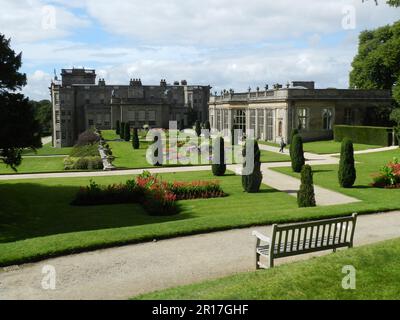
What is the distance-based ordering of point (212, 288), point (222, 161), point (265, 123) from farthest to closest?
1. point (265, 123)
2. point (222, 161)
3. point (212, 288)

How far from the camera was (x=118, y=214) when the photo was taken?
18141 millimetres

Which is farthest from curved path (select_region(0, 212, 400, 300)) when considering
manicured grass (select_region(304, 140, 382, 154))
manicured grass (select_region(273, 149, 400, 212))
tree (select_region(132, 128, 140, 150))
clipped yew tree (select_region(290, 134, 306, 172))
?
tree (select_region(132, 128, 140, 150))

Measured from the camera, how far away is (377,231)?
12.8 metres

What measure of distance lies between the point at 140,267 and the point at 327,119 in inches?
1877

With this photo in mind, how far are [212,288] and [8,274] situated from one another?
4.40 m

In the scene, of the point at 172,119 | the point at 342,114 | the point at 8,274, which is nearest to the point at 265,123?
the point at 342,114

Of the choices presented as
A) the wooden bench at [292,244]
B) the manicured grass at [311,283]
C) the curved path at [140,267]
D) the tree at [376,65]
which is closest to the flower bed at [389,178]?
the curved path at [140,267]

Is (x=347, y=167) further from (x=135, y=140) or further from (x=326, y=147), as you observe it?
(x=135, y=140)

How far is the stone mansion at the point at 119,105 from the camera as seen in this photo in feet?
287

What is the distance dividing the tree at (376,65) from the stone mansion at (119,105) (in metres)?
38.8

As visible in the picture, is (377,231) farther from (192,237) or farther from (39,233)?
(39,233)

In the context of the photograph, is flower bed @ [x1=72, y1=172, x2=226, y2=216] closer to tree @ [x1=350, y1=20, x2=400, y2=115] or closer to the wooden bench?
the wooden bench
